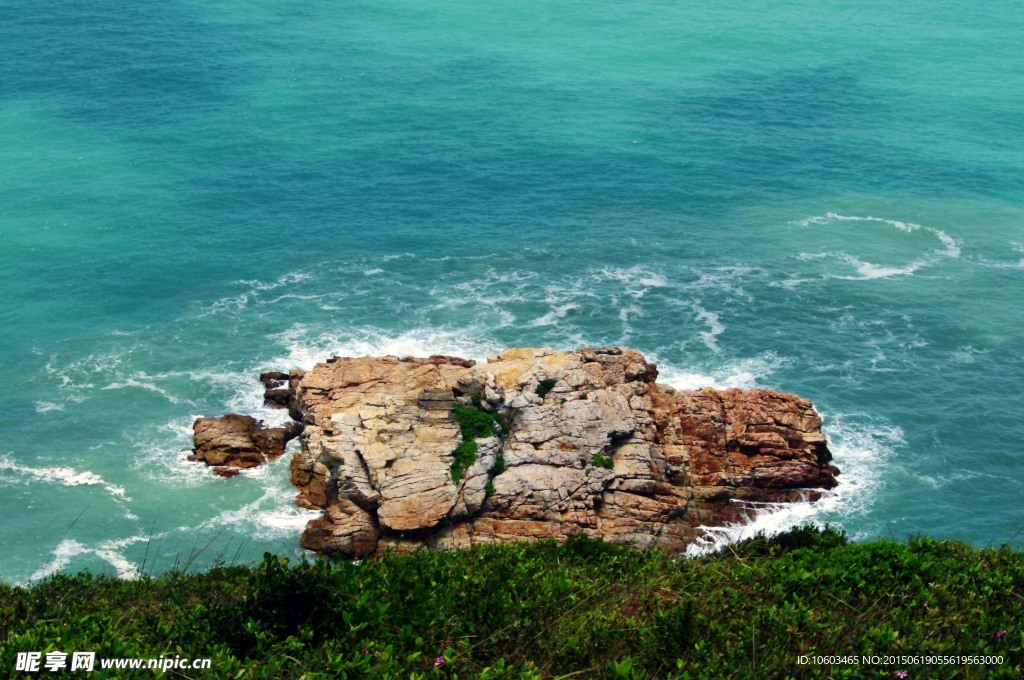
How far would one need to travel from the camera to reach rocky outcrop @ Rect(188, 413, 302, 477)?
9300 centimetres

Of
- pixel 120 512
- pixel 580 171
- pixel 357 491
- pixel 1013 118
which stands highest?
pixel 1013 118

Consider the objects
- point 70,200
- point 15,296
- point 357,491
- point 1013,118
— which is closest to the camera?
point 357,491

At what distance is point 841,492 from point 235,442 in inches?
2131

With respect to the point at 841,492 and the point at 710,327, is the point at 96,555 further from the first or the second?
the point at 710,327

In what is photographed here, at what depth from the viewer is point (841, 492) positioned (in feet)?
298

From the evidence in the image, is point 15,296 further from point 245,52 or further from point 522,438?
point 245,52

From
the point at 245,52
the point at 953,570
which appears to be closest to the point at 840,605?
the point at 953,570

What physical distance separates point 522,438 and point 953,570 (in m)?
41.8

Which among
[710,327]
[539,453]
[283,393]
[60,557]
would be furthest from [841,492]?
[60,557]

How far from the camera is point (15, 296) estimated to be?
11612cm

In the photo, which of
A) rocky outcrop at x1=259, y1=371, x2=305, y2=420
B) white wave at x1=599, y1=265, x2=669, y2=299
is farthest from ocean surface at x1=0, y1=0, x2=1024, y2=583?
rocky outcrop at x1=259, y1=371, x2=305, y2=420

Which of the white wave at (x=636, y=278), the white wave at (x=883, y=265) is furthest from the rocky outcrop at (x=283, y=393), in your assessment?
the white wave at (x=883, y=265)

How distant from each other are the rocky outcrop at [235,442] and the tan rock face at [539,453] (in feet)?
11.4

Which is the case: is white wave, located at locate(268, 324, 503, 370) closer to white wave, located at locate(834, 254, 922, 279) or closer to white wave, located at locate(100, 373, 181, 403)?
white wave, located at locate(100, 373, 181, 403)
